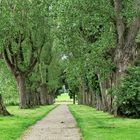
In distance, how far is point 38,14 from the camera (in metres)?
51.7

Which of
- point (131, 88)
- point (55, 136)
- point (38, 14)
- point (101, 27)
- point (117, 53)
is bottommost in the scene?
point (55, 136)

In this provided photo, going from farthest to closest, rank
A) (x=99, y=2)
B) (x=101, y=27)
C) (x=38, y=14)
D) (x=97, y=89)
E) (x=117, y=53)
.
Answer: (x=97, y=89) < (x=38, y=14) < (x=101, y=27) < (x=117, y=53) < (x=99, y=2)

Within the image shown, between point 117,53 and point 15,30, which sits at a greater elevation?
point 15,30

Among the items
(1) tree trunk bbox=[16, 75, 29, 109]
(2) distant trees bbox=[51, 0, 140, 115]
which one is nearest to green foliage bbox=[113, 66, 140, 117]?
(2) distant trees bbox=[51, 0, 140, 115]

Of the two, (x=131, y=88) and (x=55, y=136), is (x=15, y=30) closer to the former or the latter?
(x=131, y=88)

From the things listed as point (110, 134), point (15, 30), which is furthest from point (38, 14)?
point (110, 134)

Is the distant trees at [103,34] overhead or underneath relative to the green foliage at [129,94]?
overhead

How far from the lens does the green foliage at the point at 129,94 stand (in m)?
34.5

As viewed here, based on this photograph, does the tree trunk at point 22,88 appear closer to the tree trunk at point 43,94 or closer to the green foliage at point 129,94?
the green foliage at point 129,94

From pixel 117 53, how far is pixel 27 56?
31480 millimetres

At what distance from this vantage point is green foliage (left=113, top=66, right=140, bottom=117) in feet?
113

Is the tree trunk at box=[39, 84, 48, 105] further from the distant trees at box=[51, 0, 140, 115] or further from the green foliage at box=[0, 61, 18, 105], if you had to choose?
the distant trees at box=[51, 0, 140, 115]

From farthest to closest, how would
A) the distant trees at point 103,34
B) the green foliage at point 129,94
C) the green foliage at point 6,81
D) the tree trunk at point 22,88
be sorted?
the green foliage at point 6,81 < the tree trunk at point 22,88 < the green foliage at point 129,94 < the distant trees at point 103,34

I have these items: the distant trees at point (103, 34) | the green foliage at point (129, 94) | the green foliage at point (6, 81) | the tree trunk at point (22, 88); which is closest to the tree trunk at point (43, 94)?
the green foliage at point (6, 81)
